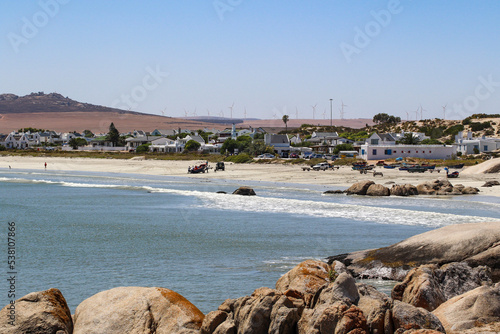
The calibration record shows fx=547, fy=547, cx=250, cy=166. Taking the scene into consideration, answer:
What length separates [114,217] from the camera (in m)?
32.7

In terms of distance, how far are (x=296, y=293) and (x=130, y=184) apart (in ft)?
162

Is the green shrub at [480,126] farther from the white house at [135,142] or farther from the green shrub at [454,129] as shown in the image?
the white house at [135,142]

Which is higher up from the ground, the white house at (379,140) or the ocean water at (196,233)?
the white house at (379,140)

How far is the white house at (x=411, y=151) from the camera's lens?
83.4m

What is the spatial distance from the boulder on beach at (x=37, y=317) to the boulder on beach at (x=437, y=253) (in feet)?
29.7

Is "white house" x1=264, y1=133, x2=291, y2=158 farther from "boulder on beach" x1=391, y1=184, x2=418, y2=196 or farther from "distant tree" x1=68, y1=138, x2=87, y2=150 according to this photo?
"boulder on beach" x1=391, y1=184, x2=418, y2=196

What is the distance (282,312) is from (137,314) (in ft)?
9.22

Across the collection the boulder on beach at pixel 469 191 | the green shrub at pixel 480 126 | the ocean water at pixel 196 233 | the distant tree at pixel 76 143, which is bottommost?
the ocean water at pixel 196 233

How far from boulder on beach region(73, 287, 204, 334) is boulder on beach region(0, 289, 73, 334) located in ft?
1.10

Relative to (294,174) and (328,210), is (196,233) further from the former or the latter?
(294,174)

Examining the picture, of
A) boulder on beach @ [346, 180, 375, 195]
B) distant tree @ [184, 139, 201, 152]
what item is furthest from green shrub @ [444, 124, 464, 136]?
boulder on beach @ [346, 180, 375, 195]

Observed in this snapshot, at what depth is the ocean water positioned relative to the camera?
17.3m

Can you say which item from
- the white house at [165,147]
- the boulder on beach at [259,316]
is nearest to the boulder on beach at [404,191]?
the boulder on beach at [259,316]

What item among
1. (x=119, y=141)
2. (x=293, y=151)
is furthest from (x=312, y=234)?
(x=119, y=141)
